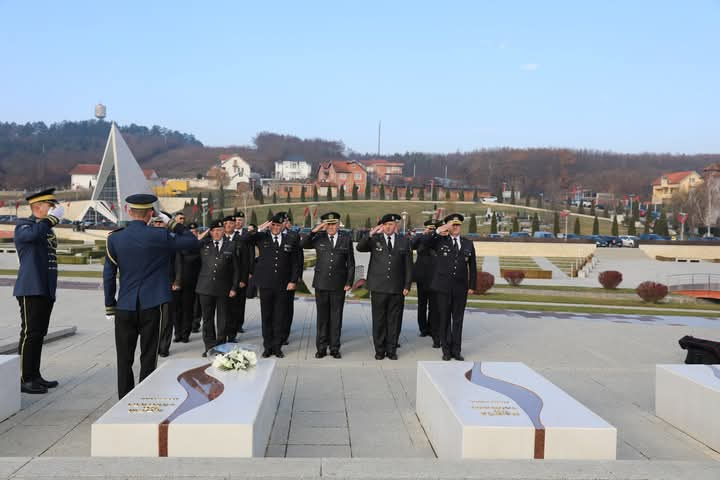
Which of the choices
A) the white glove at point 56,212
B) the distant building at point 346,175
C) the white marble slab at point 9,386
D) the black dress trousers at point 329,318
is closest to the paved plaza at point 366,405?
the white marble slab at point 9,386

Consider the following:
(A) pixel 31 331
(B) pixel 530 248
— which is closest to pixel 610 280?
(A) pixel 31 331

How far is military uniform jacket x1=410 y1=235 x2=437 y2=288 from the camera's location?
8125mm

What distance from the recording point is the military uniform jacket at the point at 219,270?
317 inches

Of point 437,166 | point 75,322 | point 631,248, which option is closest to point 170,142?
point 437,166

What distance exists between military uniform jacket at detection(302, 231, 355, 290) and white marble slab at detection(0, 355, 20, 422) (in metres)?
3.49

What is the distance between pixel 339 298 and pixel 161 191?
8734 cm

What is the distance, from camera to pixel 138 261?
17.0 feet

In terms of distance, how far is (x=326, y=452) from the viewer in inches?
172

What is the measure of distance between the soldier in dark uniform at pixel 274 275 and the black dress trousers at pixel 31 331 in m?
2.64

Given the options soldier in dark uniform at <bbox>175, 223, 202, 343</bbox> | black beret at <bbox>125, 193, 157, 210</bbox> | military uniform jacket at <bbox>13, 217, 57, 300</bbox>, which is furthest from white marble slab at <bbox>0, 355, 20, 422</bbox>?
soldier in dark uniform at <bbox>175, 223, 202, 343</bbox>

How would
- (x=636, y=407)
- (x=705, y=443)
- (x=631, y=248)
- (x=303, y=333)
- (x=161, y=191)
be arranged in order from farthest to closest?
(x=161, y=191), (x=631, y=248), (x=303, y=333), (x=636, y=407), (x=705, y=443)

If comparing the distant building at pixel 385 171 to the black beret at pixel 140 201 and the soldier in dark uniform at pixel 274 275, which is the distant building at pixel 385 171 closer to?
the soldier in dark uniform at pixel 274 275

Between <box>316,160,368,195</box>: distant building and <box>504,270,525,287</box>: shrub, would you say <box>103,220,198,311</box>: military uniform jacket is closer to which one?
<box>504,270,525,287</box>: shrub

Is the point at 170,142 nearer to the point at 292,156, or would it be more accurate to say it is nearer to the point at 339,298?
the point at 292,156
